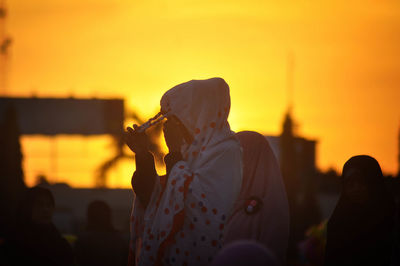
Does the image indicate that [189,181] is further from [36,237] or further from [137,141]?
[36,237]

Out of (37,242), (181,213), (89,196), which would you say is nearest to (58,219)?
(89,196)

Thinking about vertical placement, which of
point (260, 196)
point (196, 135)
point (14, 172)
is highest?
point (196, 135)

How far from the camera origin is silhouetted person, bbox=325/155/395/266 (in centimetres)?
757

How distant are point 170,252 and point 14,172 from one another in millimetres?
24100

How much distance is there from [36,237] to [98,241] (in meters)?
1.91

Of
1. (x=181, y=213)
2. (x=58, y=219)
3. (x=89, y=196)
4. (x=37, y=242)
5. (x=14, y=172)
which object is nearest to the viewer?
(x=181, y=213)

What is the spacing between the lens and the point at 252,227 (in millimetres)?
7402

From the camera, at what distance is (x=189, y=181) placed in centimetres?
655

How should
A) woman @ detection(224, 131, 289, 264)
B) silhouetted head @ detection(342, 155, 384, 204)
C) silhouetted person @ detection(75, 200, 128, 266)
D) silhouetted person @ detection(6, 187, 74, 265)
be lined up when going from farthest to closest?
silhouetted person @ detection(75, 200, 128, 266), silhouetted person @ detection(6, 187, 74, 265), silhouetted head @ detection(342, 155, 384, 204), woman @ detection(224, 131, 289, 264)

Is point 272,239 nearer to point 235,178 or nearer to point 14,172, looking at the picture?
point 235,178

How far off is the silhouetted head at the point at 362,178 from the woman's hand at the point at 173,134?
153 centimetres

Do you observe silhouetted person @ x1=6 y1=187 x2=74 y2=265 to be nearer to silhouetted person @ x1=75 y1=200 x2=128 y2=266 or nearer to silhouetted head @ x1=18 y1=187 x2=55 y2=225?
silhouetted head @ x1=18 y1=187 x2=55 y2=225

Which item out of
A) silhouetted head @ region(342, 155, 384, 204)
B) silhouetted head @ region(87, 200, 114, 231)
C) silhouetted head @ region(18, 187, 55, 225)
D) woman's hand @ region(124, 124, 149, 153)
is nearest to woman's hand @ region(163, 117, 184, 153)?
woman's hand @ region(124, 124, 149, 153)

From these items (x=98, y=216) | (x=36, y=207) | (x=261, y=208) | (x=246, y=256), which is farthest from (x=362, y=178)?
(x=98, y=216)
